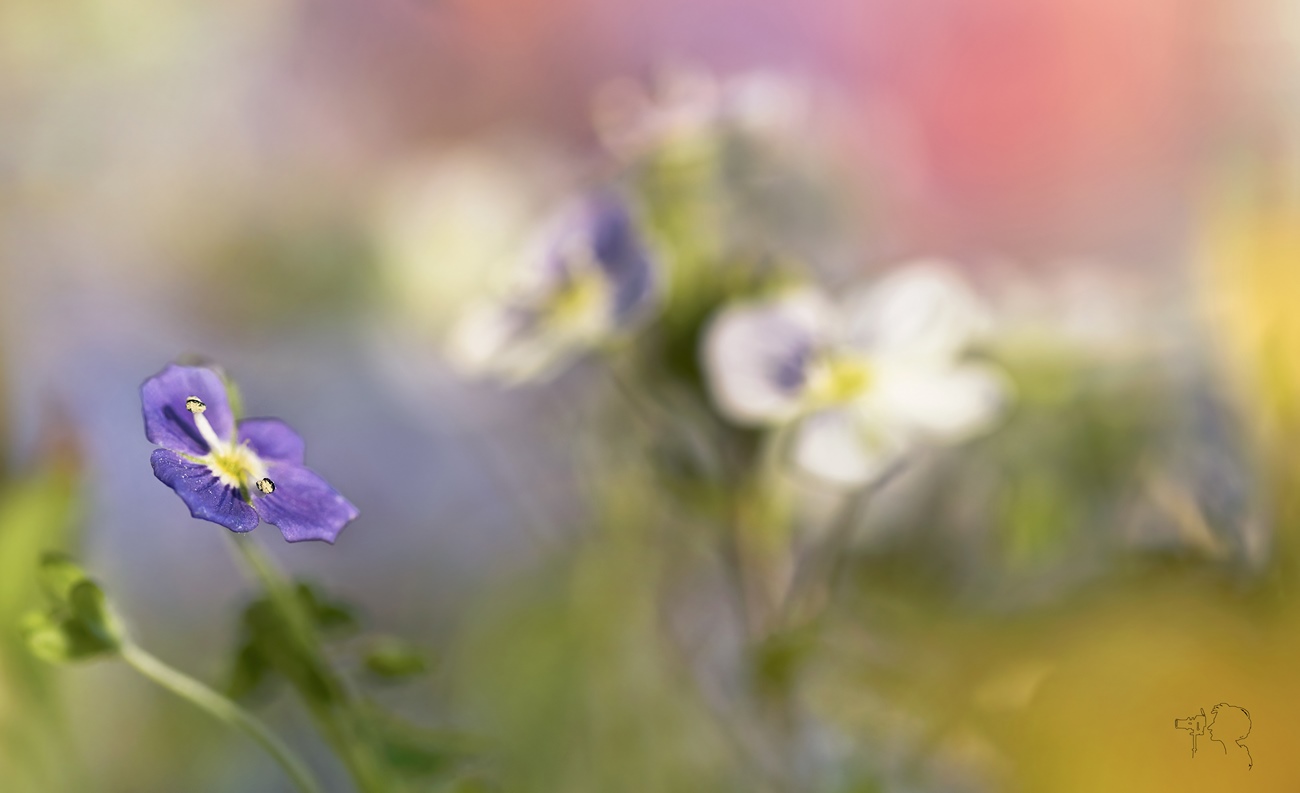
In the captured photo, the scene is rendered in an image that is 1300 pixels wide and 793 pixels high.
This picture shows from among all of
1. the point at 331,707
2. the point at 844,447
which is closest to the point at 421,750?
the point at 331,707

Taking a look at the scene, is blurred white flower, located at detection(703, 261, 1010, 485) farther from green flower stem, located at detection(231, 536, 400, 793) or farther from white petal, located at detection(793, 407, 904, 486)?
green flower stem, located at detection(231, 536, 400, 793)

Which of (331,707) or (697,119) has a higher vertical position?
(697,119)

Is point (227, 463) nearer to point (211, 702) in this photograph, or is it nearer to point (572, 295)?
point (211, 702)

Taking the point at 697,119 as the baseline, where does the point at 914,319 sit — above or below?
below

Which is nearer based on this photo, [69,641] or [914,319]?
[69,641]

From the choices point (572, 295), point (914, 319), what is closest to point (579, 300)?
point (572, 295)

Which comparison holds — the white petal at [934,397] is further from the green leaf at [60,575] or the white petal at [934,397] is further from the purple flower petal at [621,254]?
the green leaf at [60,575]

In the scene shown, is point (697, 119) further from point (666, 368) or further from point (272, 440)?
point (272, 440)

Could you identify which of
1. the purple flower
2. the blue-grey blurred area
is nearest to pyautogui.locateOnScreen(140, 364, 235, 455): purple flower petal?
the purple flower

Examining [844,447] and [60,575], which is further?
[844,447]
